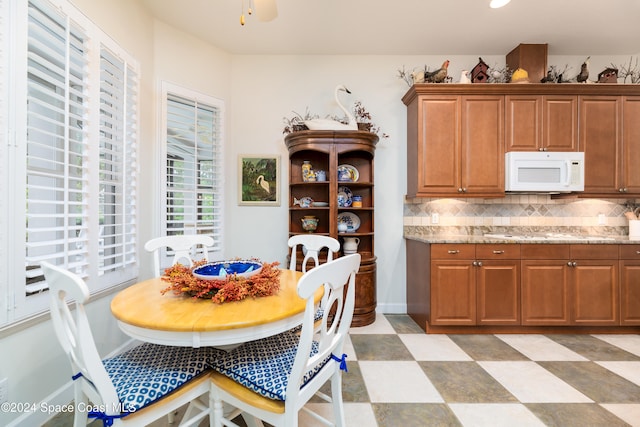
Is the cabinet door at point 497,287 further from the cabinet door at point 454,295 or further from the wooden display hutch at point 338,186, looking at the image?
the wooden display hutch at point 338,186

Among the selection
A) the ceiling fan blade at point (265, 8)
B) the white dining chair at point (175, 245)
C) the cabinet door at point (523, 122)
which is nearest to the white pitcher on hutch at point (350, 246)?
the white dining chair at point (175, 245)

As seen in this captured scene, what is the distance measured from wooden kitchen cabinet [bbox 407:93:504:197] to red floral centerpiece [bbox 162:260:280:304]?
207 cm

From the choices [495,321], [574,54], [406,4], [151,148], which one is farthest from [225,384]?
[574,54]

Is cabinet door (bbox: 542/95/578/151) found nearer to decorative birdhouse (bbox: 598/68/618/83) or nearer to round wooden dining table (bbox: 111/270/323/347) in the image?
decorative birdhouse (bbox: 598/68/618/83)

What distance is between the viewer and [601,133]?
2801mm

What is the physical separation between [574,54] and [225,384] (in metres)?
4.65

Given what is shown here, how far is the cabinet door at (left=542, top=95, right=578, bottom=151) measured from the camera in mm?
2797

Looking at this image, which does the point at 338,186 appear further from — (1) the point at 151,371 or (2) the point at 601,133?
(2) the point at 601,133

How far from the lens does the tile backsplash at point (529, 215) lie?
3162 mm

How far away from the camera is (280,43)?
3.02 m

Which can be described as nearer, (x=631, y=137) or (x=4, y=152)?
(x=4, y=152)

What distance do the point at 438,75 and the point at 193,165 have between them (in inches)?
105

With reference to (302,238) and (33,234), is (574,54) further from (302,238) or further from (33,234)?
(33,234)

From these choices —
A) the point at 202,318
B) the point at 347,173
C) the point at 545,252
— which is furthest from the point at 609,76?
the point at 202,318
